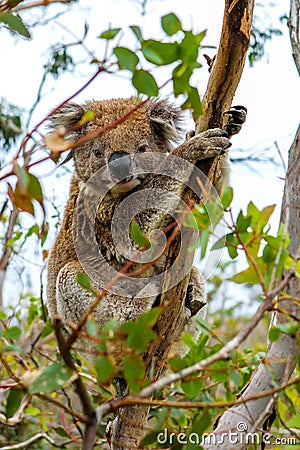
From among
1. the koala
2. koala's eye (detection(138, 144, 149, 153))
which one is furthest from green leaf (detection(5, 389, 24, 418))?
koala's eye (detection(138, 144, 149, 153))

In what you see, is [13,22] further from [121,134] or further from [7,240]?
[7,240]

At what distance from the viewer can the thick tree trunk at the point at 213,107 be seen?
239cm

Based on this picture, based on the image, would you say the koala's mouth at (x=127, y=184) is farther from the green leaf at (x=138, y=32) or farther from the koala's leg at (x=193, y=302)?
the green leaf at (x=138, y=32)

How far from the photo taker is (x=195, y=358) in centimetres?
160

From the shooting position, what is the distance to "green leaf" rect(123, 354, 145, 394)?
120 cm

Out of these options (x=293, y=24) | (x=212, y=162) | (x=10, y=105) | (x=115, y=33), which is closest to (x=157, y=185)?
(x=212, y=162)

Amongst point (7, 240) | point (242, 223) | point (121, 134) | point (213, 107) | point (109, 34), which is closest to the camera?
point (109, 34)

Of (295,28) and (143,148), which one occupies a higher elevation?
(143,148)

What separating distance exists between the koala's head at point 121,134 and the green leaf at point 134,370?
2161mm

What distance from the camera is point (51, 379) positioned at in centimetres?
123

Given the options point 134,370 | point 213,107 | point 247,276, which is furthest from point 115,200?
point 134,370

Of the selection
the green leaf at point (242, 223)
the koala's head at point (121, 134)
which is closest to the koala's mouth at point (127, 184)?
the koala's head at point (121, 134)

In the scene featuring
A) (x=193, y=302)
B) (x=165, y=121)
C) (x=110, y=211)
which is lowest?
(x=193, y=302)

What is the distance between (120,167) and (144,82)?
6.85 ft
